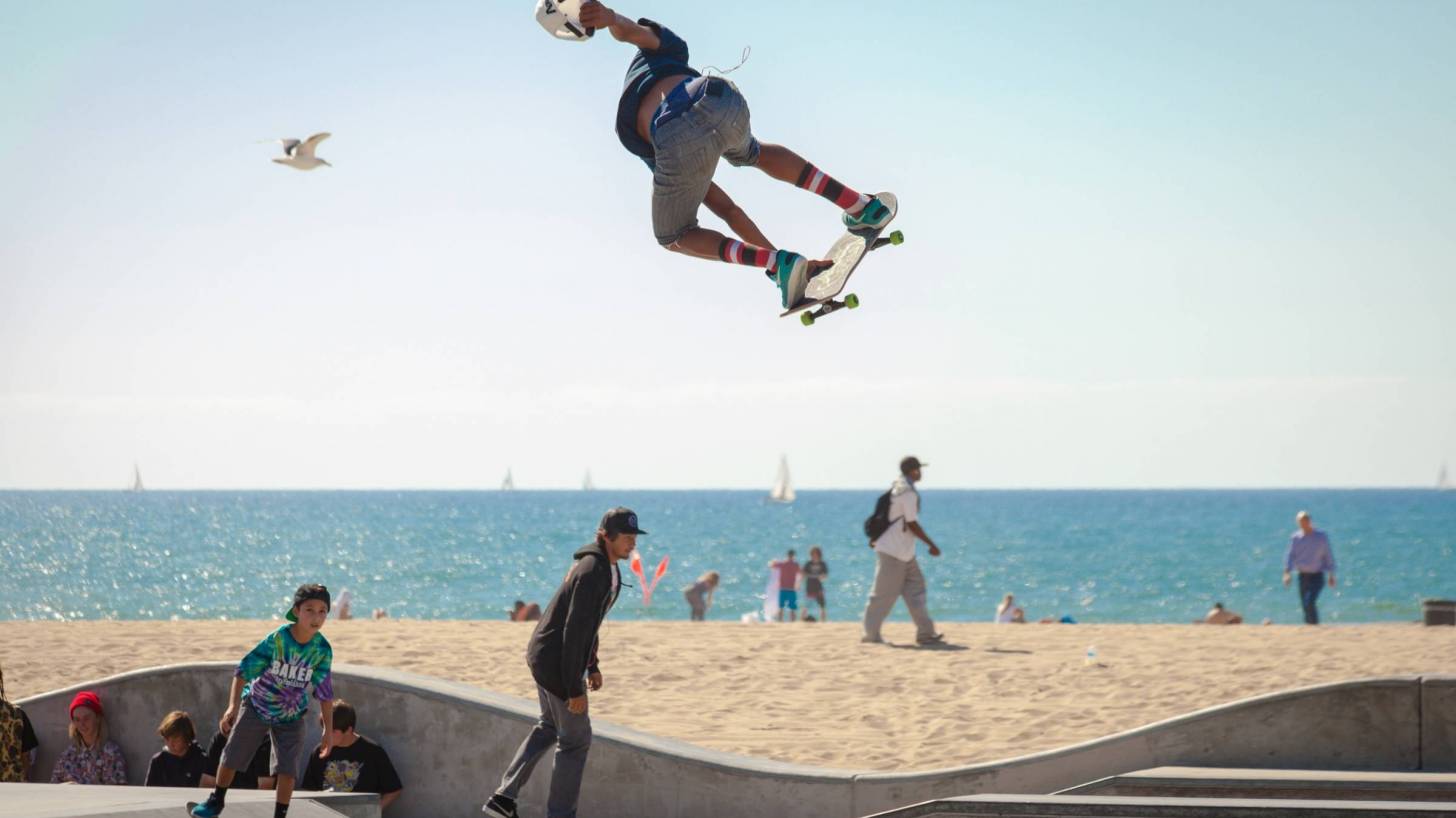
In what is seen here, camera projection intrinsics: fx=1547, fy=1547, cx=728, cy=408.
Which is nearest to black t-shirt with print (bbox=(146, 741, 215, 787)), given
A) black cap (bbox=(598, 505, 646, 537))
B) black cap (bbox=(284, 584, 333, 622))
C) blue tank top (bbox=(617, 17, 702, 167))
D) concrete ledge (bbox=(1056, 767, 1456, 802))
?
black cap (bbox=(284, 584, 333, 622))

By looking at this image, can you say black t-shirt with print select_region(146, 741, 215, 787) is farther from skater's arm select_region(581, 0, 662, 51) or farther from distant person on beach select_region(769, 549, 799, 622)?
distant person on beach select_region(769, 549, 799, 622)

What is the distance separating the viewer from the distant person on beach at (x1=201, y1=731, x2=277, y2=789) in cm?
945

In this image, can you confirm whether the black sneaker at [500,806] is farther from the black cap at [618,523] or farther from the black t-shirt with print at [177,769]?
the black t-shirt with print at [177,769]

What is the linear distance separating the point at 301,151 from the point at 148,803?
306 inches

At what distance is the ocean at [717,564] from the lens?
206 feet

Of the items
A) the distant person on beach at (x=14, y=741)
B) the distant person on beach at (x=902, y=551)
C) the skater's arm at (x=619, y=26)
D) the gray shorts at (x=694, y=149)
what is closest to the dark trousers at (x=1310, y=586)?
the distant person on beach at (x=902, y=551)

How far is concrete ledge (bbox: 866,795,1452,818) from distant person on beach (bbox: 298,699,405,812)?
12.2 ft

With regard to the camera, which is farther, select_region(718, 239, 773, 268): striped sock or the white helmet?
select_region(718, 239, 773, 268): striped sock

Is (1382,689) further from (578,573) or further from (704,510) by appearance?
(704,510)

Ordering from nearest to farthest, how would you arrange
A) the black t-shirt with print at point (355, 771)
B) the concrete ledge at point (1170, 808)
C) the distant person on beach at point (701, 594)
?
1. the concrete ledge at point (1170, 808)
2. the black t-shirt with print at point (355, 771)
3. the distant person on beach at point (701, 594)

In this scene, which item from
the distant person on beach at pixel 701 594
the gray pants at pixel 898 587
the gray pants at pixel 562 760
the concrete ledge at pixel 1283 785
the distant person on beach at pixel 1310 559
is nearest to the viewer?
the gray pants at pixel 562 760

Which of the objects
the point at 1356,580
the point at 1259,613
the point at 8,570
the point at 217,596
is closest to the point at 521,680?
the point at 1259,613

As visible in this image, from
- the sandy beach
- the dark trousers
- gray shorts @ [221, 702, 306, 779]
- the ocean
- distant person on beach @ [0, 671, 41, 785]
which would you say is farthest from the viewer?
the ocean

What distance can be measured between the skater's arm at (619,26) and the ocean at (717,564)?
146 feet
